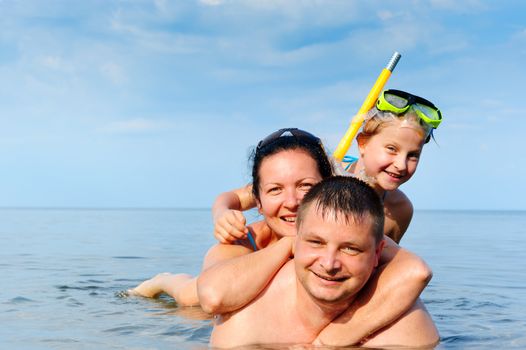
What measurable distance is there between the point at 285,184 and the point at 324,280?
3.19ft

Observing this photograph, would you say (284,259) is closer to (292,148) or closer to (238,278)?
(238,278)

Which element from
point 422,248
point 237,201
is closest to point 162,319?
point 237,201

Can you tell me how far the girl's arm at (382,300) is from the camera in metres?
4.10

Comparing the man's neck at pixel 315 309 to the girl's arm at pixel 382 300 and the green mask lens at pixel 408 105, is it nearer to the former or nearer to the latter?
the girl's arm at pixel 382 300

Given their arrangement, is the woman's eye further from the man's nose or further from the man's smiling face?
the man's nose

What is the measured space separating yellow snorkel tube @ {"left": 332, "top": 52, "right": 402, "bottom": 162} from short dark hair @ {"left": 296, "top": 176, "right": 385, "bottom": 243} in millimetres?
1873

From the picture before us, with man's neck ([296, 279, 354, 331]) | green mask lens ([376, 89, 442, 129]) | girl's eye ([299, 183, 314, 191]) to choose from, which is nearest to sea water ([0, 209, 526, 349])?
man's neck ([296, 279, 354, 331])

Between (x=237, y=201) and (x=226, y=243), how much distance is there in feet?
4.22

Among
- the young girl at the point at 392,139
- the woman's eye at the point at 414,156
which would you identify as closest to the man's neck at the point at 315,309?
the young girl at the point at 392,139

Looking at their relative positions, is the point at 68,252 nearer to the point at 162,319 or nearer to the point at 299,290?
the point at 162,319

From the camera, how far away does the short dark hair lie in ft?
12.5

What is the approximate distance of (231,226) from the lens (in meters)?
4.60

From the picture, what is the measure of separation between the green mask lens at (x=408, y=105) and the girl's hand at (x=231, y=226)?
179 centimetres

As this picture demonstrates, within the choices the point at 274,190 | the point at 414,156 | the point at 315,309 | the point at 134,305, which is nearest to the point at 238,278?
the point at 315,309
